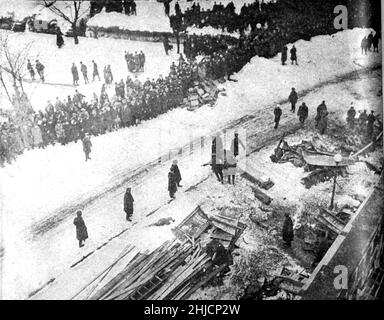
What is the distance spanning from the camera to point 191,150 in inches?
332

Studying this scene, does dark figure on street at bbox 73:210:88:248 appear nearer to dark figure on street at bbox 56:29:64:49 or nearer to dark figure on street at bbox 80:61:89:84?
dark figure on street at bbox 80:61:89:84

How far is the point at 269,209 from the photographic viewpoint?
8203 millimetres

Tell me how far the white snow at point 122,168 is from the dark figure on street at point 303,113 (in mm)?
149

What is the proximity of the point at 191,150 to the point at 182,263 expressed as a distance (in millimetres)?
2229

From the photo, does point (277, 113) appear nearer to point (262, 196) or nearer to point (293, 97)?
point (293, 97)

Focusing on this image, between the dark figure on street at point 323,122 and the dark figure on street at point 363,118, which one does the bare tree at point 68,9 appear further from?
the dark figure on street at point 363,118

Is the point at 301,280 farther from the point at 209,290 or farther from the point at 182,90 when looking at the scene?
the point at 182,90

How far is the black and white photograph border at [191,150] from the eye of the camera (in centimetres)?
771

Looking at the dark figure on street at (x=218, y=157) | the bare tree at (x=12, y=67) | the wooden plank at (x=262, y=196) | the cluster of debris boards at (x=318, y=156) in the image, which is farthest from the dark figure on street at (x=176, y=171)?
the bare tree at (x=12, y=67)

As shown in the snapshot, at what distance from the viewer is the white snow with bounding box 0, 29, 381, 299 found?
7.79 m

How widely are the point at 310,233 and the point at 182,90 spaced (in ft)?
12.8

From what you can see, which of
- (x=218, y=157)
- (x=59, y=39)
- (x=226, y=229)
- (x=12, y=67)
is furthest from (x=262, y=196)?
(x=12, y=67)
